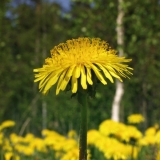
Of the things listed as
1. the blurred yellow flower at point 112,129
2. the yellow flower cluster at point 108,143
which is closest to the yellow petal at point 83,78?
the yellow flower cluster at point 108,143

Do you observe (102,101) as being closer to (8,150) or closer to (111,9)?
(111,9)

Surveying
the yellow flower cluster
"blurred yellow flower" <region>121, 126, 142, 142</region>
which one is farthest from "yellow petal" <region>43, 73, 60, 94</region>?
"blurred yellow flower" <region>121, 126, 142, 142</region>

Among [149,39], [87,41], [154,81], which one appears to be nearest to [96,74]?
[87,41]

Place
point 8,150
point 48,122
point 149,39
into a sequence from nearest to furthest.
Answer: point 8,150 < point 149,39 < point 48,122

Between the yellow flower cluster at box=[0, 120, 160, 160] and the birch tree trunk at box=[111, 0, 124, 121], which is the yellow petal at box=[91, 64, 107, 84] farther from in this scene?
the birch tree trunk at box=[111, 0, 124, 121]

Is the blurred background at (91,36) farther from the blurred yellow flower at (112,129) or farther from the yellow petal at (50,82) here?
the yellow petal at (50,82)

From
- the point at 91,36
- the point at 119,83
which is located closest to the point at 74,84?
the point at 91,36
